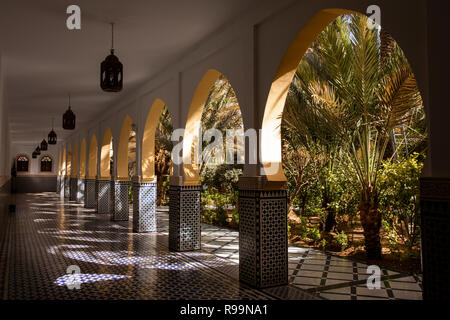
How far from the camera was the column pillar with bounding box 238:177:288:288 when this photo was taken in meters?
3.78

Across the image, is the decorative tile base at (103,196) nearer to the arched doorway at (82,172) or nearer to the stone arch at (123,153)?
the stone arch at (123,153)

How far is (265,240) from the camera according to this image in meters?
3.81


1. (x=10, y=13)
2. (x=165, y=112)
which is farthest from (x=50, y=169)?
(x=10, y=13)

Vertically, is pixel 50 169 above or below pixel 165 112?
below

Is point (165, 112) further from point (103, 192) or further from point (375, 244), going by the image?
point (375, 244)

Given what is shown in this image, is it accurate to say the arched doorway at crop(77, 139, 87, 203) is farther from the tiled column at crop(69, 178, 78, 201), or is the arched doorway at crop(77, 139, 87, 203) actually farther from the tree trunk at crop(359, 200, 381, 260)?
the tree trunk at crop(359, 200, 381, 260)

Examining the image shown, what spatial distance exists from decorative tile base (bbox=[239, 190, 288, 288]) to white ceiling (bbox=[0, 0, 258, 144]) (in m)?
2.04

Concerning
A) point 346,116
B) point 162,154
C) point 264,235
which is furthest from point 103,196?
point 264,235

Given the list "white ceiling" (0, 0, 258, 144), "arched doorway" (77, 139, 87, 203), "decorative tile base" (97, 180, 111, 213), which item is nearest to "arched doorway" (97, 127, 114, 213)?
"decorative tile base" (97, 180, 111, 213)

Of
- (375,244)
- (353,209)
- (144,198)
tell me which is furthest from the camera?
(144,198)

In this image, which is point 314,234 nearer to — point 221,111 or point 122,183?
point 221,111

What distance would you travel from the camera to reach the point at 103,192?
1085 cm

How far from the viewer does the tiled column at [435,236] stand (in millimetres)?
2133
